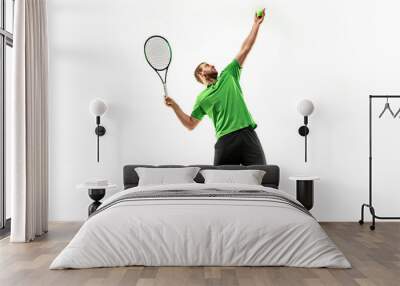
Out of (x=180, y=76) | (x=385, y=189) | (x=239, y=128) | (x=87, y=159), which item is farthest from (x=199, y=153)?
(x=385, y=189)

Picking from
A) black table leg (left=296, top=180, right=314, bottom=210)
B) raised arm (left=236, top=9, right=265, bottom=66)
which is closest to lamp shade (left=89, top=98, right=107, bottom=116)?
raised arm (left=236, top=9, right=265, bottom=66)

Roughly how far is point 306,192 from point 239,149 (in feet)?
2.91

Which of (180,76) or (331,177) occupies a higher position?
(180,76)

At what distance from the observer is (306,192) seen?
5.54m

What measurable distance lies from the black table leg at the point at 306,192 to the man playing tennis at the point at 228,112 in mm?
515

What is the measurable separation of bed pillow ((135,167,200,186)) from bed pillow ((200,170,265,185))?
20 cm

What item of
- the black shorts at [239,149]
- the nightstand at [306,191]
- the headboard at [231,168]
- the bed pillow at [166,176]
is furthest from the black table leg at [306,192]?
the bed pillow at [166,176]

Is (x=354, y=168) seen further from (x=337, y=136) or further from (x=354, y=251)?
(x=354, y=251)

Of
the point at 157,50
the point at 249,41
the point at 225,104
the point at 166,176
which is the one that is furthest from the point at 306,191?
the point at 157,50

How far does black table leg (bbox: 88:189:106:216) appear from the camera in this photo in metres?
5.45

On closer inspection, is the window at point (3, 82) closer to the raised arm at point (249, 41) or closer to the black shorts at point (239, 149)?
the black shorts at point (239, 149)

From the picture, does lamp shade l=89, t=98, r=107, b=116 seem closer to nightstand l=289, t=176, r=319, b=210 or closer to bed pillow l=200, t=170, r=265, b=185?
bed pillow l=200, t=170, r=265, b=185

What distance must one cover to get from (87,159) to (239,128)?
5.94 ft

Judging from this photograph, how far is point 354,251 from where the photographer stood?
13.8 ft
